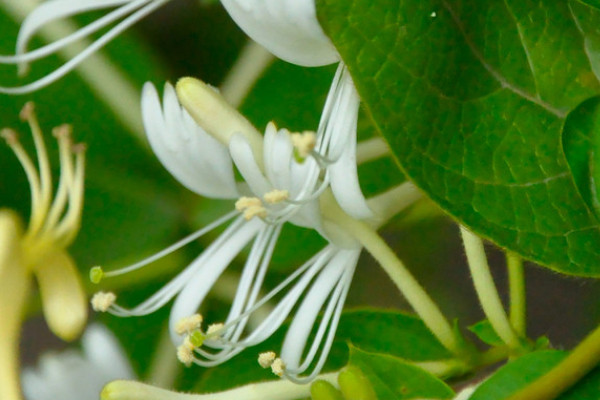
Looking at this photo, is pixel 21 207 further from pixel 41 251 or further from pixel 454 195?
pixel 454 195

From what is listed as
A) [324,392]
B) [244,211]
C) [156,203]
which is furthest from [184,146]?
[156,203]

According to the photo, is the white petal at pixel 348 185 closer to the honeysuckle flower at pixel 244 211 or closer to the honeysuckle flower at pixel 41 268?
the honeysuckle flower at pixel 244 211

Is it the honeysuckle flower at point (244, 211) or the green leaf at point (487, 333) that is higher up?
the honeysuckle flower at point (244, 211)

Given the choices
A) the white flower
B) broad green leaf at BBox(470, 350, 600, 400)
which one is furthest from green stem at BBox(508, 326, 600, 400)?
the white flower

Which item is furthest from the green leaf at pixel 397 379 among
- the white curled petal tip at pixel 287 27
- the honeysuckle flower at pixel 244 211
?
the white curled petal tip at pixel 287 27

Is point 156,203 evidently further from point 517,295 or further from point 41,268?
point 517,295

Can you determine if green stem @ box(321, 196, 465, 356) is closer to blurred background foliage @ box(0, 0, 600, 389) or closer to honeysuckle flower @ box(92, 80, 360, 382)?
honeysuckle flower @ box(92, 80, 360, 382)
